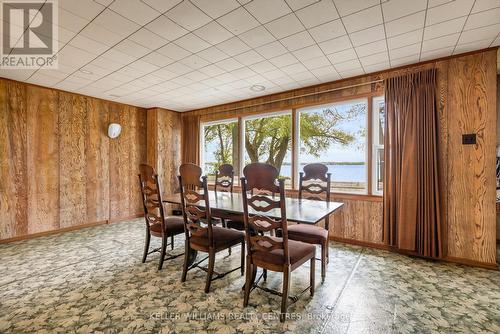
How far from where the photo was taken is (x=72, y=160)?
4492mm

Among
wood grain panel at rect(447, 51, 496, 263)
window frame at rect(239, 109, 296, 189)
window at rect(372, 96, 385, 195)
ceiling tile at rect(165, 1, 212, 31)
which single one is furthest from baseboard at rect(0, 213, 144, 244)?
wood grain panel at rect(447, 51, 496, 263)

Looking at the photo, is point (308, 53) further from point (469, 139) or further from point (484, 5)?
point (469, 139)

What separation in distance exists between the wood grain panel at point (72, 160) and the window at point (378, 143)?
522 centimetres

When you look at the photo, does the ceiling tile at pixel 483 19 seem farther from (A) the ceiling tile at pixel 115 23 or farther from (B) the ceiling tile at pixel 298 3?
(A) the ceiling tile at pixel 115 23

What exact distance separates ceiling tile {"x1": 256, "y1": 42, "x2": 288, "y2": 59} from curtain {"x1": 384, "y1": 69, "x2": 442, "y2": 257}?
1.70 meters

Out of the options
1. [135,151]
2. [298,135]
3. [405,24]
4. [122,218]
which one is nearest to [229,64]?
[298,135]

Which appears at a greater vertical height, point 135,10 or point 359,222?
point 135,10

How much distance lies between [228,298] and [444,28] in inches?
133

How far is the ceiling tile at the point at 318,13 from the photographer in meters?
2.04

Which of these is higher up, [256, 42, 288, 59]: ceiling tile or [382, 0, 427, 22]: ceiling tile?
[256, 42, 288, 59]: ceiling tile

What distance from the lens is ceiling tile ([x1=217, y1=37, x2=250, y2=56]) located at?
8.61 ft

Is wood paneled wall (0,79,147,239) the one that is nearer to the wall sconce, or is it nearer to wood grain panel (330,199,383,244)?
the wall sconce

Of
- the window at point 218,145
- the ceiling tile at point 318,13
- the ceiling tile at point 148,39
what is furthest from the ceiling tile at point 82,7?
the window at point 218,145

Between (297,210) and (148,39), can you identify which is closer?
(297,210)
